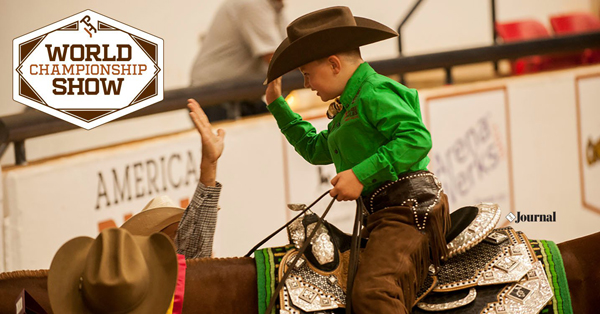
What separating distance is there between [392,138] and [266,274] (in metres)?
0.49

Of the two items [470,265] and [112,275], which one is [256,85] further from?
[112,275]

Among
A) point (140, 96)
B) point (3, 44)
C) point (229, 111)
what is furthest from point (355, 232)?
point (3, 44)

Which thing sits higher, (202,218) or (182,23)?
(182,23)

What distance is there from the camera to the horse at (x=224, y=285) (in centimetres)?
177

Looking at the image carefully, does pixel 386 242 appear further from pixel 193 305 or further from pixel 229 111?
pixel 229 111

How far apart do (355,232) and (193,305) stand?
1.51 ft

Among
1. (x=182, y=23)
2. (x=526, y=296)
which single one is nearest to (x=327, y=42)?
(x=526, y=296)

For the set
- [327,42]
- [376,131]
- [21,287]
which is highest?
[327,42]

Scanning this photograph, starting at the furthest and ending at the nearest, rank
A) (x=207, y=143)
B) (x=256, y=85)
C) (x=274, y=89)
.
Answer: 1. (x=256, y=85)
2. (x=274, y=89)
3. (x=207, y=143)

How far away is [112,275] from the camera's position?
1.56m

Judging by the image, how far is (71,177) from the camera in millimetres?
3084

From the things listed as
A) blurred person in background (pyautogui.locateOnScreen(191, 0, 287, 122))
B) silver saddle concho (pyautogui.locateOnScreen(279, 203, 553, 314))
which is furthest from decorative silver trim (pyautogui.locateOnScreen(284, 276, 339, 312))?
blurred person in background (pyautogui.locateOnScreen(191, 0, 287, 122))

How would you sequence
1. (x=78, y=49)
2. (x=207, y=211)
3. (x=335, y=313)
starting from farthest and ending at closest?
(x=78, y=49), (x=207, y=211), (x=335, y=313)

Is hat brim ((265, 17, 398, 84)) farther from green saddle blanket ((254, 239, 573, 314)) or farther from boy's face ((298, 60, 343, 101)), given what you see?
green saddle blanket ((254, 239, 573, 314))
